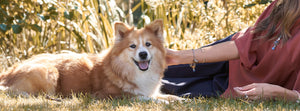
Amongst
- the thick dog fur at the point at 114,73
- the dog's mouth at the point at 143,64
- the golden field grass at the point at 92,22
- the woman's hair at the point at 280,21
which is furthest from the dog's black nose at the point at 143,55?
the golden field grass at the point at 92,22

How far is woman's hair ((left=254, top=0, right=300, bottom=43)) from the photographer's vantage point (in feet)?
8.74

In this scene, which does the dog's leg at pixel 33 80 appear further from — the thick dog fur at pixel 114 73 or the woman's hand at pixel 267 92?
the woman's hand at pixel 267 92

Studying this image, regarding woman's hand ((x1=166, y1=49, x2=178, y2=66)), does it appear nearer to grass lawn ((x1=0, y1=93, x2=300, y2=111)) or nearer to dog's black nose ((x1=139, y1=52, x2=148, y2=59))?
dog's black nose ((x1=139, y1=52, x2=148, y2=59))

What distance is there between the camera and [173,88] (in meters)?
3.47

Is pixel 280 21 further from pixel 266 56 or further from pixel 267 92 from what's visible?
pixel 267 92

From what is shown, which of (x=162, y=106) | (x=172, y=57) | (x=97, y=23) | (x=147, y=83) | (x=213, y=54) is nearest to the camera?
(x=162, y=106)

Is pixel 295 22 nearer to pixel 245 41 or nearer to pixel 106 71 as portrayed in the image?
pixel 245 41

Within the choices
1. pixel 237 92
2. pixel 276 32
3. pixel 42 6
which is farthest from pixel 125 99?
pixel 42 6

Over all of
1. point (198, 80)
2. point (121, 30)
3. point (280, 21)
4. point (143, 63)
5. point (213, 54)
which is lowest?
point (198, 80)

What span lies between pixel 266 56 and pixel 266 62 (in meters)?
0.06

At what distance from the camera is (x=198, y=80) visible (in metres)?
3.50

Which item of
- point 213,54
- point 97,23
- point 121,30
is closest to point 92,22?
point 97,23

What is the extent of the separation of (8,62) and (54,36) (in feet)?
2.52

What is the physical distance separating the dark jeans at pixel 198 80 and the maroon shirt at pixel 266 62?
0.26 m
